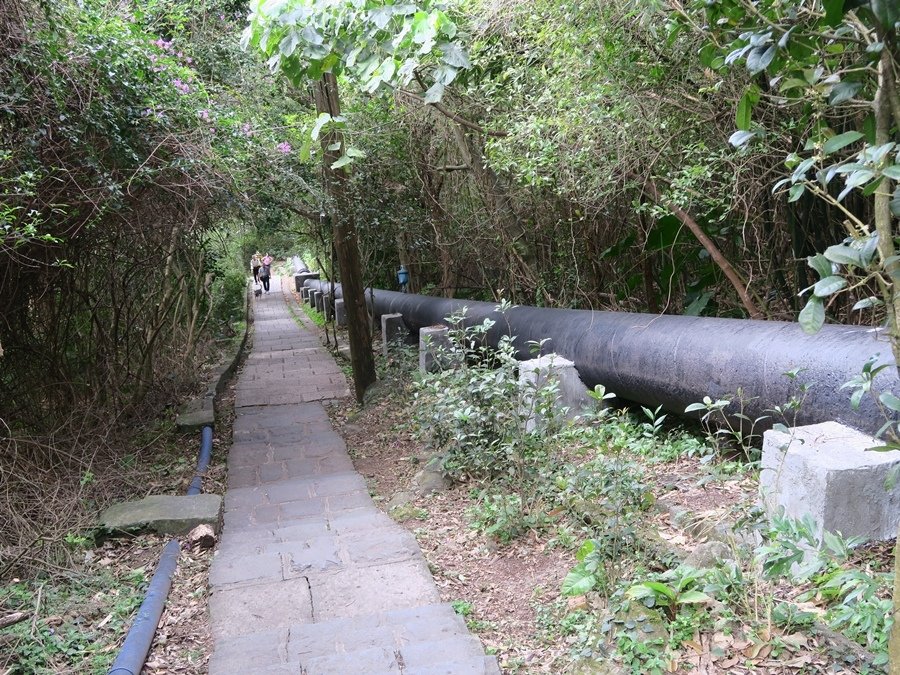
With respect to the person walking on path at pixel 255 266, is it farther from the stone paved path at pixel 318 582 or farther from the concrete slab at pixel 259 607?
the concrete slab at pixel 259 607

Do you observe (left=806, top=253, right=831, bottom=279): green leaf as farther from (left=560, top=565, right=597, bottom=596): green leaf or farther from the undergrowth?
(left=560, top=565, right=597, bottom=596): green leaf

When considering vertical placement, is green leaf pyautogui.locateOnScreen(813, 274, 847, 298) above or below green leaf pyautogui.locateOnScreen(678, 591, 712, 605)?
above

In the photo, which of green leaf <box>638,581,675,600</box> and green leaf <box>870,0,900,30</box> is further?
green leaf <box>638,581,675,600</box>

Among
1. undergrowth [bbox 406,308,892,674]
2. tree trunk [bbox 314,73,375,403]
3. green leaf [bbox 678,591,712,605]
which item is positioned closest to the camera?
undergrowth [bbox 406,308,892,674]

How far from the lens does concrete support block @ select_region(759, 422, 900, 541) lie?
2.72m

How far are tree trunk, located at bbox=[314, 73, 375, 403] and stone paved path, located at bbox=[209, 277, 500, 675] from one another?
1.59 metres

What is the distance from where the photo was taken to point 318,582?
363 centimetres

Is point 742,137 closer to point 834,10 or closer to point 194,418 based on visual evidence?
point 834,10

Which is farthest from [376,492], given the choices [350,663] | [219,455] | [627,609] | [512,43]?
[512,43]

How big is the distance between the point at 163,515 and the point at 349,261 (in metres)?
4.21

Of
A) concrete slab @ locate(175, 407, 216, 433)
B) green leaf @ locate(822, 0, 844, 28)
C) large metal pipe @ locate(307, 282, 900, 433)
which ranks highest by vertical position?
green leaf @ locate(822, 0, 844, 28)

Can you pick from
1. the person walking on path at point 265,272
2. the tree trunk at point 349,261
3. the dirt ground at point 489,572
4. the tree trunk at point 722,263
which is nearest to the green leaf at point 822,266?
the dirt ground at point 489,572

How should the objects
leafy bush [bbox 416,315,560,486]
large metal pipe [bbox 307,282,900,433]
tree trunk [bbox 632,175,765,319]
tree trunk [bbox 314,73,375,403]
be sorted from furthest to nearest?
tree trunk [bbox 314,73,375,403], tree trunk [bbox 632,175,765,319], leafy bush [bbox 416,315,560,486], large metal pipe [bbox 307,282,900,433]

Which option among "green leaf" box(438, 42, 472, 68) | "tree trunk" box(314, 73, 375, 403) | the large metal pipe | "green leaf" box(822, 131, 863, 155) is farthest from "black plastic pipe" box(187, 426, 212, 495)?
"green leaf" box(822, 131, 863, 155)
